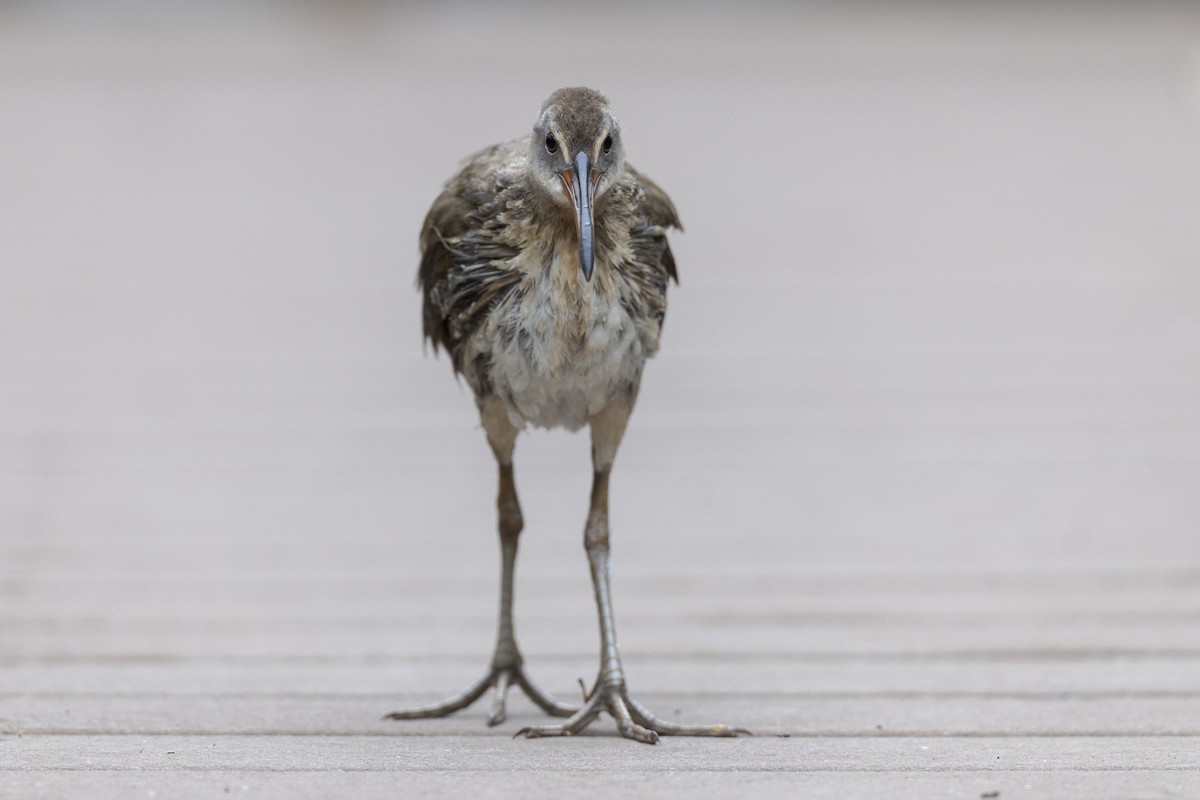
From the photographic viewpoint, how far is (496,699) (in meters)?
4.32

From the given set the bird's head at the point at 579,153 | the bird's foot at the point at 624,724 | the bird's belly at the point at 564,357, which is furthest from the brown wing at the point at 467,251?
the bird's foot at the point at 624,724

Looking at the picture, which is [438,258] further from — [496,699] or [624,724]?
[624,724]

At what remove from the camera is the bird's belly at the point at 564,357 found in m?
4.11

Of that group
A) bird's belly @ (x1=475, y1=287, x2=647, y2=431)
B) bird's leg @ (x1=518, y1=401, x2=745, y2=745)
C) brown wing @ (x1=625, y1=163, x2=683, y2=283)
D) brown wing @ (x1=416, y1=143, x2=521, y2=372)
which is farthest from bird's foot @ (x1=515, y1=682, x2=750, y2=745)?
brown wing @ (x1=625, y1=163, x2=683, y2=283)

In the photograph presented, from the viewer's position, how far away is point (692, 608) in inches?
225

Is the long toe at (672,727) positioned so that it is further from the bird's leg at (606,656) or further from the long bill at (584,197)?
the long bill at (584,197)

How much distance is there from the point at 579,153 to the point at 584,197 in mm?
108

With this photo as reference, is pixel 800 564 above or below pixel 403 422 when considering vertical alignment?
below

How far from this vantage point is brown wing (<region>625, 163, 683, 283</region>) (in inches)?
170

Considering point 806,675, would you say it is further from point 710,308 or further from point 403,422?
point 710,308

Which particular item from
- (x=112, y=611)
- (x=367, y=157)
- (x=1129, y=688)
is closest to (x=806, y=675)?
(x=1129, y=688)

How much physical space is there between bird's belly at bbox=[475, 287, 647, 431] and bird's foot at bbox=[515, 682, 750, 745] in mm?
716

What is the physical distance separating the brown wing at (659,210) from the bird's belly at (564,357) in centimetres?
30

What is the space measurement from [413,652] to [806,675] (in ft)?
4.00
